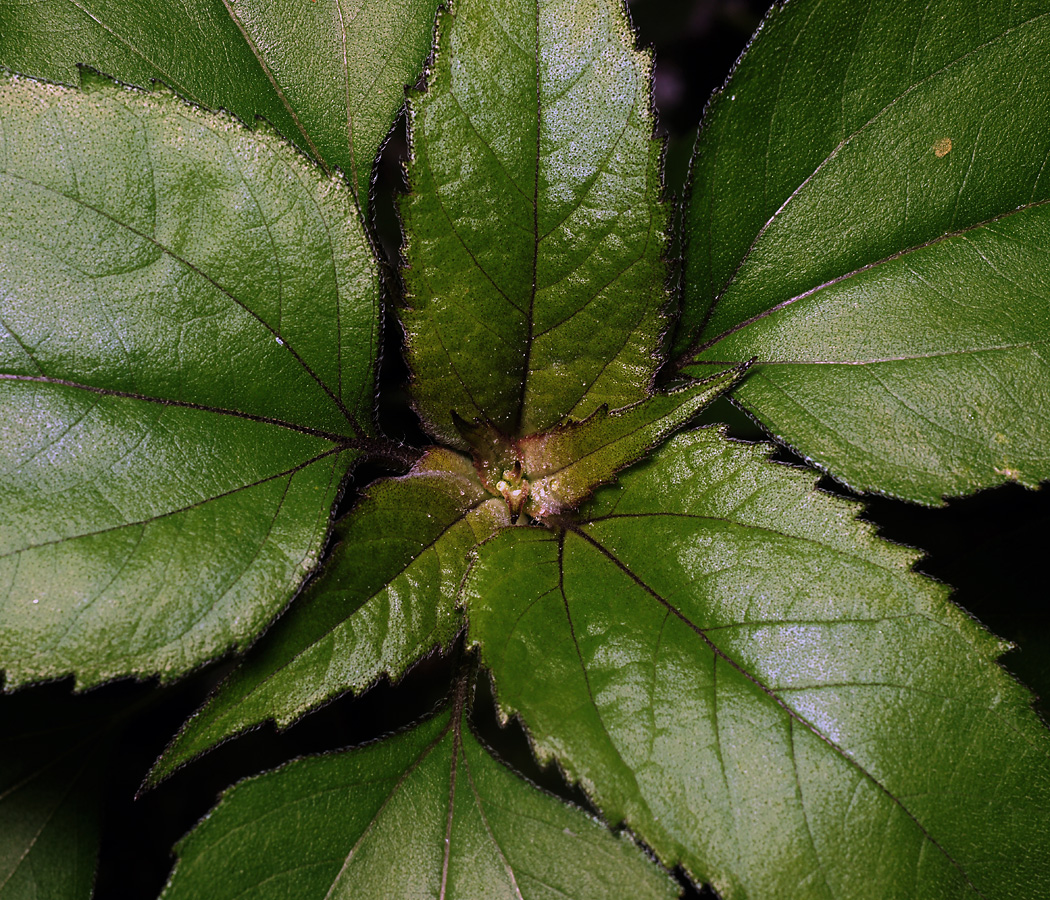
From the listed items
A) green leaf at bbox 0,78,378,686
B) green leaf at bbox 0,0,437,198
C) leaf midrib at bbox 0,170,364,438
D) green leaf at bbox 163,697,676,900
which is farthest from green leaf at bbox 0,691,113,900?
green leaf at bbox 0,0,437,198

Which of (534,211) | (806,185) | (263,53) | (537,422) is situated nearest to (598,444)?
(537,422)

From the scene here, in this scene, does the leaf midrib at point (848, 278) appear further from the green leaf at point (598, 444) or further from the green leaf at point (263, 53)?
the green leaf at point (263, 53)

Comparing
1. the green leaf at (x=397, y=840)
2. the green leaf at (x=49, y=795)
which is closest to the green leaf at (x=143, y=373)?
the green leaf at (x=397, y=840)

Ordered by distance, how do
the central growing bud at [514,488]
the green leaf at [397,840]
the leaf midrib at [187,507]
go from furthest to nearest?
the central growing bud at [514,488] < the green leaf at [397,840] < the leaf midrib at [187,507]

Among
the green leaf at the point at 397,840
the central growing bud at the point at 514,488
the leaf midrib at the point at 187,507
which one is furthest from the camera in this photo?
the central growing bud at the point at 514,488

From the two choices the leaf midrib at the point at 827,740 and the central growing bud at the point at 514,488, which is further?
the central growing bud at the point at 514,488

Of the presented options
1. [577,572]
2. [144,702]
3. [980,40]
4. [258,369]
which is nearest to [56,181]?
[258,369]

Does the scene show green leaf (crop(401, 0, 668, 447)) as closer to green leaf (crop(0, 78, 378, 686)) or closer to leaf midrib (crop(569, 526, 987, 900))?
green leaf (crop(0, 78, 378, 686))

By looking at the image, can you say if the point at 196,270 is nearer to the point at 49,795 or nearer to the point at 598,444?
the point at 598,444
